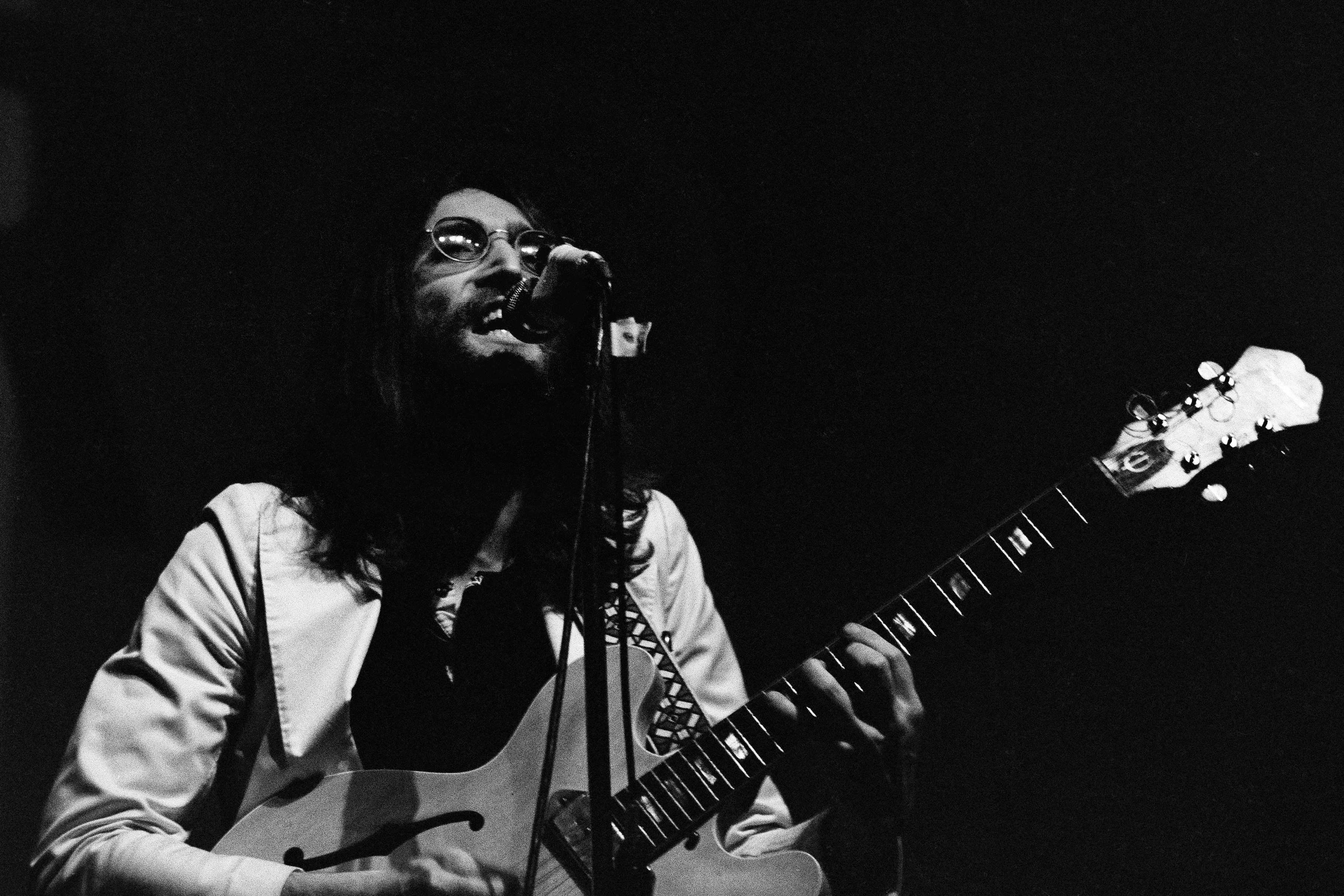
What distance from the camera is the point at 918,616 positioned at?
1739 mm

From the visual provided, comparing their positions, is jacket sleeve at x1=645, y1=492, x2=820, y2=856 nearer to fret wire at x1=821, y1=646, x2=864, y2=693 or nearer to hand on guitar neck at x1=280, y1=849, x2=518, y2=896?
fret wire at x1=821, y1=646, x2=864, y2=693

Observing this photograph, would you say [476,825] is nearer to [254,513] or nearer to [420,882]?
[420,882]

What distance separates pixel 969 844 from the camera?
2.06 metres

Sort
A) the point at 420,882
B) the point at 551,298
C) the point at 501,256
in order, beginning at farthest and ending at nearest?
1. the point at 501,256
2. the point at 420,882
3. the point at 551,298

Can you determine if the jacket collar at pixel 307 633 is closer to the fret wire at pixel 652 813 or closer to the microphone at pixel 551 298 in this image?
the fret wire at pixel 652 813

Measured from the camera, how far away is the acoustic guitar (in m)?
1.50

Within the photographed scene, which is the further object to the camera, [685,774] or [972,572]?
[972,572]

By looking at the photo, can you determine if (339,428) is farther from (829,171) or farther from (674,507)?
(829,171)

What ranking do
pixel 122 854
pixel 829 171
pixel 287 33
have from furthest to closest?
pixel 829 171
pixel 287 33
pixel 122 854

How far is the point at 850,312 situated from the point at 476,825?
1.20 meters

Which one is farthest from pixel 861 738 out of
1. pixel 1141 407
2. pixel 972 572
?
pixel 1141 407

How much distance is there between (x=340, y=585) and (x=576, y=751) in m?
0.45

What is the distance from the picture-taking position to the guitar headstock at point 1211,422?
5.81 ft

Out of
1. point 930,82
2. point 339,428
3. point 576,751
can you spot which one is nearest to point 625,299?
point 339,428
